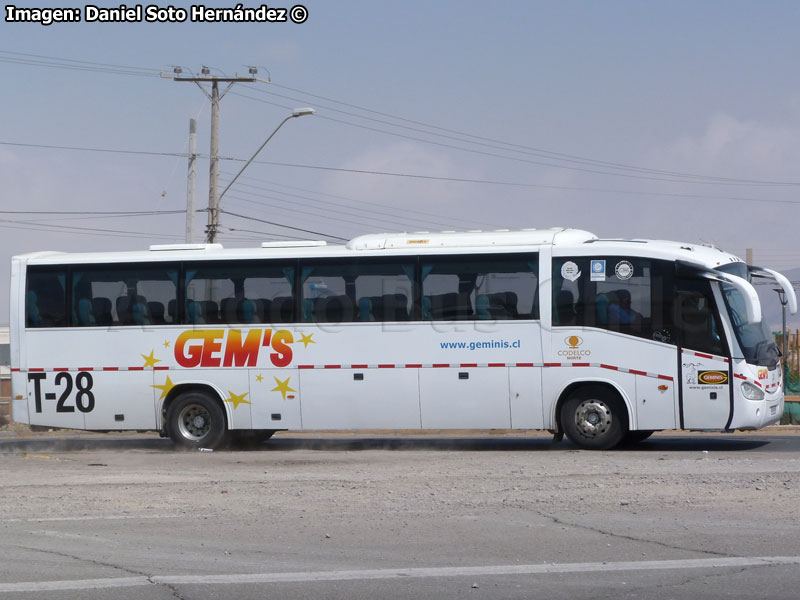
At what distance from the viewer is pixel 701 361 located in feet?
55.2

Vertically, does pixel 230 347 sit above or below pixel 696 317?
below

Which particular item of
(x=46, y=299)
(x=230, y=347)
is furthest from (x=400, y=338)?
(x=46, y=299)

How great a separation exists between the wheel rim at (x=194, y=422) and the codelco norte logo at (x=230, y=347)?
774mm

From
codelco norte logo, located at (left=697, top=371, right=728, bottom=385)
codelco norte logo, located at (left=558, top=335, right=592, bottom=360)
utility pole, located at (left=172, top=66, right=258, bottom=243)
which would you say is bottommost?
codelco norte logo, located at (left=697, top=371, right=728, bottom=385)

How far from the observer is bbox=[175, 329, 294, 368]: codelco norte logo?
18297 millimetres

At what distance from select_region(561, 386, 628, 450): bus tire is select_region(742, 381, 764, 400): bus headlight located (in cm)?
179

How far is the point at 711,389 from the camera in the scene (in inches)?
660

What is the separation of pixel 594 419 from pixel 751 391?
236 cm

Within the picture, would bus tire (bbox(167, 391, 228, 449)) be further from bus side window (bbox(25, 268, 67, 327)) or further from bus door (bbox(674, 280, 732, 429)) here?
bus door (bbox(674, 280, 732, 429))

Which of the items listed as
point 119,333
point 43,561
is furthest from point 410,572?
point 119,333

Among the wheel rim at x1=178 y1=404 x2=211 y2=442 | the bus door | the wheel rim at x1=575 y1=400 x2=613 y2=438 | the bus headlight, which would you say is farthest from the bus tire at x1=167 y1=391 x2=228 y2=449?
the bus headlight

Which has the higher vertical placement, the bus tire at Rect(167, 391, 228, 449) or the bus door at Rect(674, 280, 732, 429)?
the bus door at Rect(674, 280, 732, 429)

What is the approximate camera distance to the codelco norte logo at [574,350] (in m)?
17.2

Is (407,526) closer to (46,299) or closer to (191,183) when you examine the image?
(46,299)
